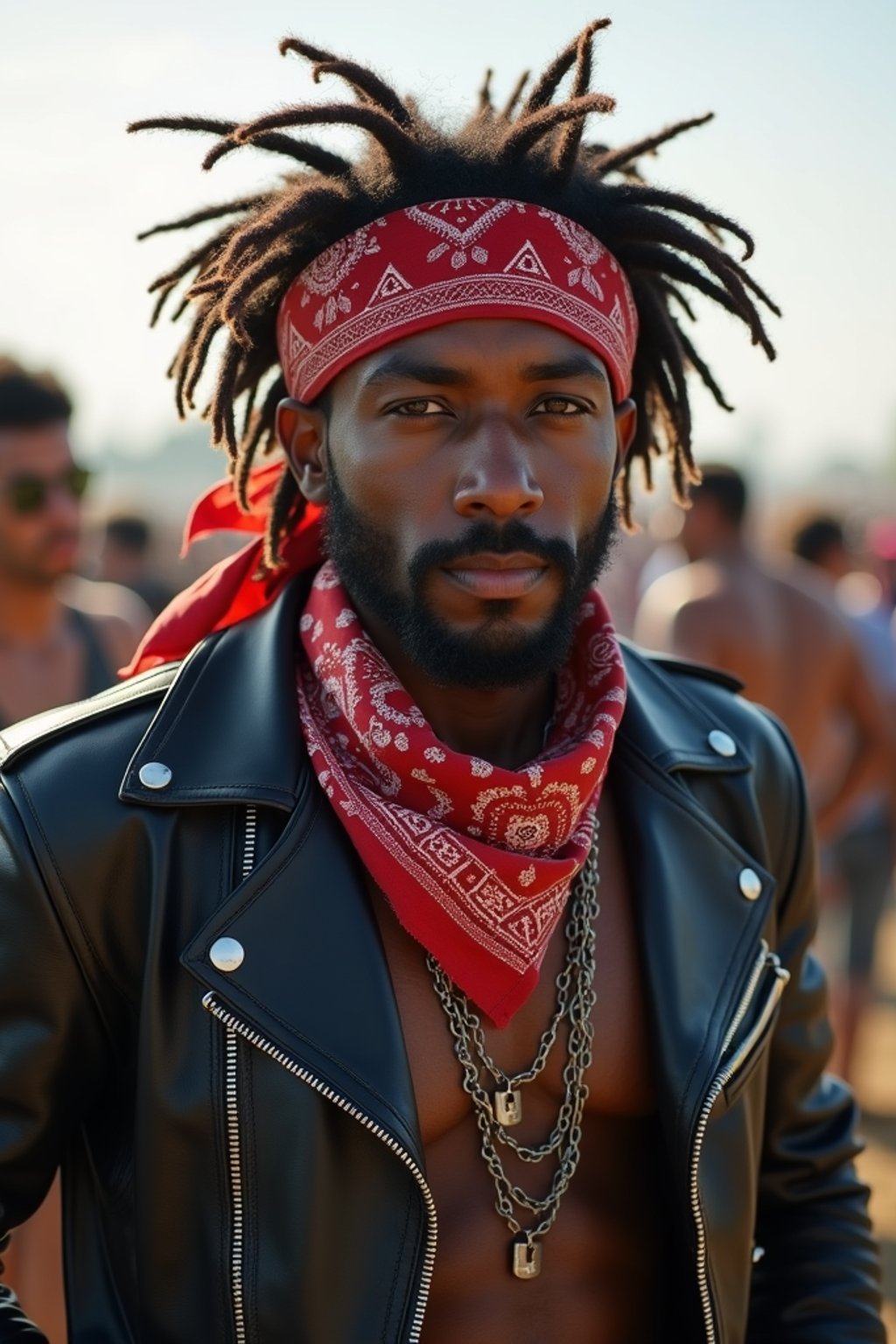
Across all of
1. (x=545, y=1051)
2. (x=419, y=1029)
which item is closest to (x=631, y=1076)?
(x=545, y=1051)

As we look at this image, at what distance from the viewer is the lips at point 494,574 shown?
2461 millimetres

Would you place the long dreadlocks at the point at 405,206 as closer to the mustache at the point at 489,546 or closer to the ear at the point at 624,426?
the ear at the point at 624,426

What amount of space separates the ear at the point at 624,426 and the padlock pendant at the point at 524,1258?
1.41m

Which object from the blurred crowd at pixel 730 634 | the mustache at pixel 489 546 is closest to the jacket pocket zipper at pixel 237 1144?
the mustache at pixel 489 546

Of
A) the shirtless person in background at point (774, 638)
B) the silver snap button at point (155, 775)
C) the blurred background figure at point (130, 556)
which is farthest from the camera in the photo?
the blurred background figure at point (130, 556)

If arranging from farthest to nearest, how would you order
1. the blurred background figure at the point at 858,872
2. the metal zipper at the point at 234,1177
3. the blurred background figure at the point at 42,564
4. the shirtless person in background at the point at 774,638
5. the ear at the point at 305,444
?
the blurred background figure at the point at 858,872 → the shirtless person in background at the point at 774,638 → the blurred background figure at the point at 42,564 → the ear at the point at 305,444 → the metal zipper at the point at 234,1177

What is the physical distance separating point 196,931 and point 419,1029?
407 mm

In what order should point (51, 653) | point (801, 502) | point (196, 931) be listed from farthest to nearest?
1. point (801, 502)
2. point (51, 653)
3. point (196, 931)

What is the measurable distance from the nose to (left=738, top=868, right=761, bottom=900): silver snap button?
2.47ft

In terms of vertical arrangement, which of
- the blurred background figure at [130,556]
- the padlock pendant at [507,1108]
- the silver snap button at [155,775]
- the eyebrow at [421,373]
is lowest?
the blurred background figure at [130,556]

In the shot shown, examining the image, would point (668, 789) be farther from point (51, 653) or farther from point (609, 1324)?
point (51, 653)

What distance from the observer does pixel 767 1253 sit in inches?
107

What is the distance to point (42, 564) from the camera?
507cm

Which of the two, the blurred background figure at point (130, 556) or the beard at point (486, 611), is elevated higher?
the beard at point (486, 611)
